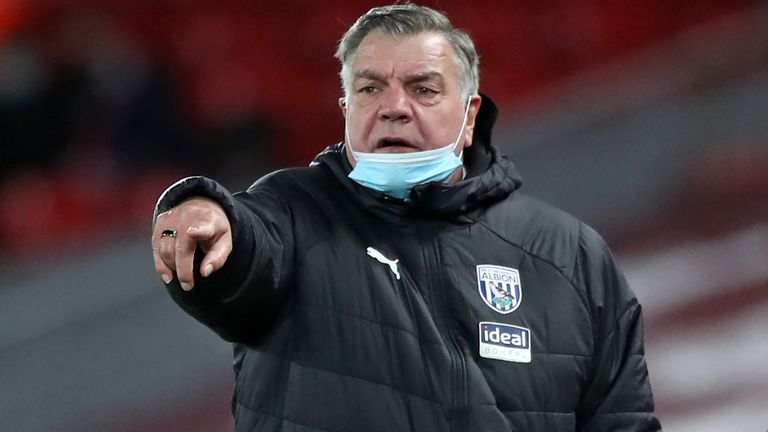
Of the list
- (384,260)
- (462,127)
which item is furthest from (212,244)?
(462,127)

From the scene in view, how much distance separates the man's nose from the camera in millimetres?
1598

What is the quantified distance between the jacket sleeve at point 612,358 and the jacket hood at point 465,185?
14 centimetres

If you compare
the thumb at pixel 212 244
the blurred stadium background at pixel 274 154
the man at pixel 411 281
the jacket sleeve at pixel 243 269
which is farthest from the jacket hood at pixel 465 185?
the blurred stadium background at pixel 274 154

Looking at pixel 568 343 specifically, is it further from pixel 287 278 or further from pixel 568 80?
pixel 568 80

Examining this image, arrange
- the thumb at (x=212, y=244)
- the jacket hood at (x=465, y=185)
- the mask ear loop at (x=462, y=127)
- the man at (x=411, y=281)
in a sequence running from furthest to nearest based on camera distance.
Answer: the mask ear loop at (x=462, y=127), the jacket hood at (x=465, y=185), the man at (x=411, y=281), the thumb at (x=212, y=244)

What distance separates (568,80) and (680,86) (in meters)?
0.41

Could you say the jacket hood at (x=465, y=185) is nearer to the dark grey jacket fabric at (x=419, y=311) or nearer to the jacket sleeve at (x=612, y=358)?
the dark grey jacket fabric at (x=419, y=311)

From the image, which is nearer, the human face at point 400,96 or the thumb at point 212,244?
the thumb at point 212,244

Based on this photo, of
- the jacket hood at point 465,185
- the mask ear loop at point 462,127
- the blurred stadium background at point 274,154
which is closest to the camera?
the jacket hood at point 465,185

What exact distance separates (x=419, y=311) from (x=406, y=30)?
1.24 feet

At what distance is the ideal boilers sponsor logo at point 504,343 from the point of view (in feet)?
4.91

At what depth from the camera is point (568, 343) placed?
155cm

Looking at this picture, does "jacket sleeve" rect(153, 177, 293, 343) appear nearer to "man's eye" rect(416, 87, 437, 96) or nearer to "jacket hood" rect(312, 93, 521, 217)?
"jacket hood" rect(312, 93, 521, 217)

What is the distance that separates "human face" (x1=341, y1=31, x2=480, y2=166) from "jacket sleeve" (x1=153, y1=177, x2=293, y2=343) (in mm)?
162
